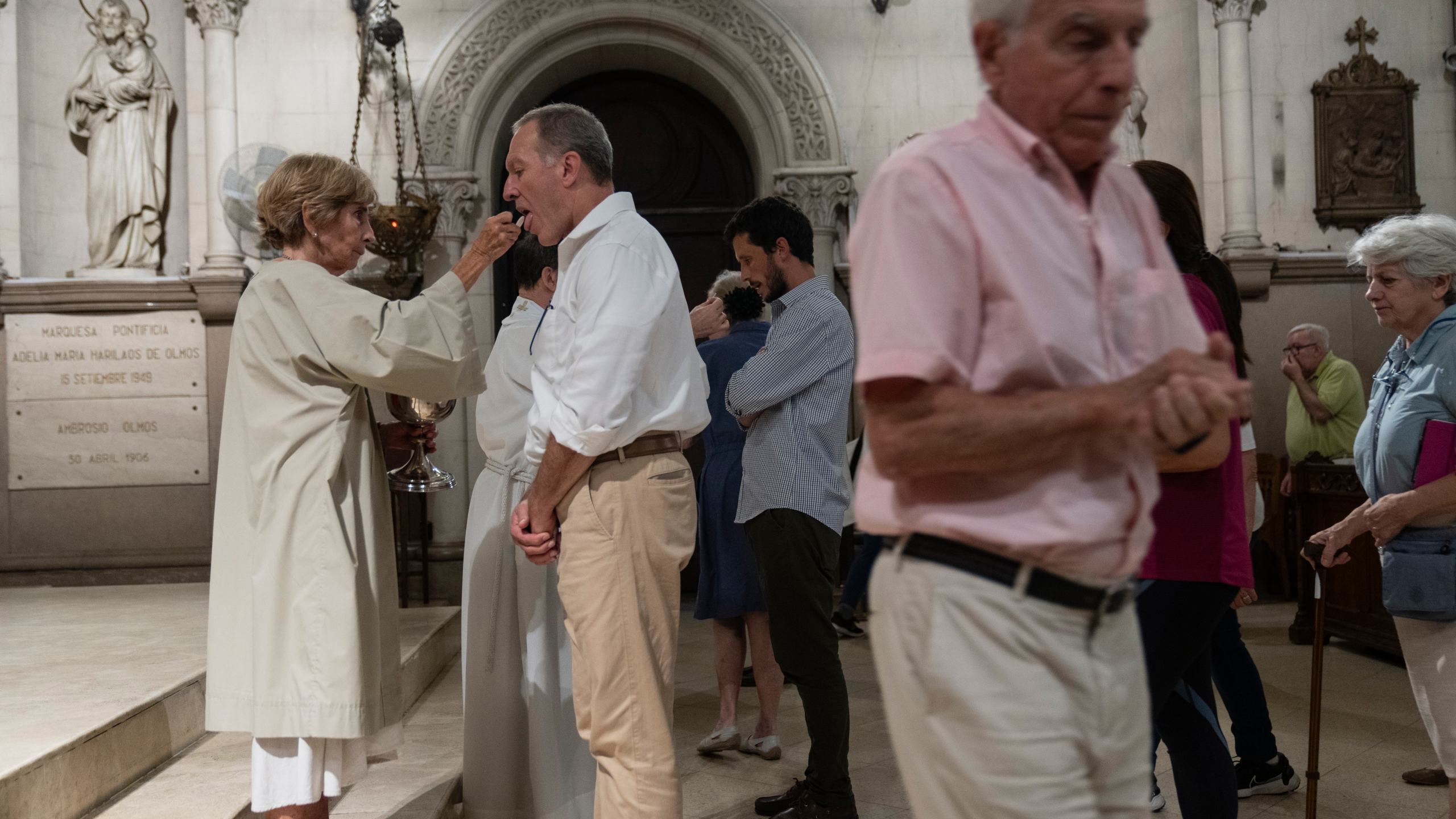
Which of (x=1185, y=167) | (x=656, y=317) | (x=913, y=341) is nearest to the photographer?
(x=913, y=341)

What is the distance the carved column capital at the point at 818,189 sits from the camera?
24.9 feet

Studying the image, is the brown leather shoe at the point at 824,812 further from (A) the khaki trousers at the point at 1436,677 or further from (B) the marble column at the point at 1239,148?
(B) the marble column at the point at 1239,148

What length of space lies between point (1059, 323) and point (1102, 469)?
0.18 m

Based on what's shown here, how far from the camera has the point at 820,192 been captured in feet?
25.0

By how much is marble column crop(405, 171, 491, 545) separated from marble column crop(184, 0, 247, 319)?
3.84 feet

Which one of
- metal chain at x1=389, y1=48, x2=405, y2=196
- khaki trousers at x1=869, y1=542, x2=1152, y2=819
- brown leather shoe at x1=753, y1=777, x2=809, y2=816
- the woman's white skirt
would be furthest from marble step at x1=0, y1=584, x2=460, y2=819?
metal chain at x1=389, y1=48, x2=405, y2=196

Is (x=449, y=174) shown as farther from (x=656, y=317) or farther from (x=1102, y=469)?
(x=1102, y=469)

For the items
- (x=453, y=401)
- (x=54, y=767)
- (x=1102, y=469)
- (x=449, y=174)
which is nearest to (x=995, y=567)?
(x=1102, y=469)

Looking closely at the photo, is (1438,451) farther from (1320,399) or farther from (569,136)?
(1320,399)

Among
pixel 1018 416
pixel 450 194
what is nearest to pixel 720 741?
pixel 1018 416

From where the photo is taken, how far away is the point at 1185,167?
25.9ft

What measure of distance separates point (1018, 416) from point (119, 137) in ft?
25.6

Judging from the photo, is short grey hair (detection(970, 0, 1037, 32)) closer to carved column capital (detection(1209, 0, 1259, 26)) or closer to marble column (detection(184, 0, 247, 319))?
marble column (detection(184, 0, 247, 319))

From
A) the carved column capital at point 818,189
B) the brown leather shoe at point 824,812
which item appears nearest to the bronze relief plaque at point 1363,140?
the carved column capital at point 818,189
